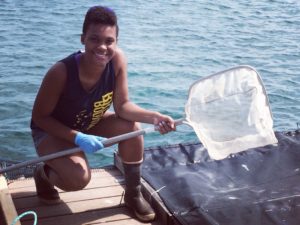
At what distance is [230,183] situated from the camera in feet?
9.76

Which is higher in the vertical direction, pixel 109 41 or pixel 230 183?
pixel 109 41

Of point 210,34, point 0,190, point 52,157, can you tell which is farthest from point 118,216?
point 210,34

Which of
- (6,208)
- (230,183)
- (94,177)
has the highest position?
(6,208)

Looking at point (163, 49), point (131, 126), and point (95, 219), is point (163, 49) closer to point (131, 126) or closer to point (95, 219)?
point (131, 126)

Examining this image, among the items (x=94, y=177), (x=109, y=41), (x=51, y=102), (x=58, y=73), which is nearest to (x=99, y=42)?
(x=109, y=41)

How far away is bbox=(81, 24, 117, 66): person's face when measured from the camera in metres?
2.56

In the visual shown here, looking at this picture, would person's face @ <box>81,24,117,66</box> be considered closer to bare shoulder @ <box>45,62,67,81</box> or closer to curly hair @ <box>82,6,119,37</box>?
curly hair @ <box>82,6,119,37</box>

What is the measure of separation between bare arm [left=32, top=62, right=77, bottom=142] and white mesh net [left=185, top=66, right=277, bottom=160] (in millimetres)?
715

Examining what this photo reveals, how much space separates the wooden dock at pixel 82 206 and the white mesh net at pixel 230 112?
0.53m

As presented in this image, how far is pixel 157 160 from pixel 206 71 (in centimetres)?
484

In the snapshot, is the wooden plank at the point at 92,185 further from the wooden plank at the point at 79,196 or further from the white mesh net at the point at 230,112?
the white mesh net at the point at 230,112

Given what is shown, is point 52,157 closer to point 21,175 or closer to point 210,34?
point 21,175

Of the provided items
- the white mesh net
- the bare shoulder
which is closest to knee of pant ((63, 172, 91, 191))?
the bare shoulder

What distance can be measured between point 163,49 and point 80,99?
255 inches
